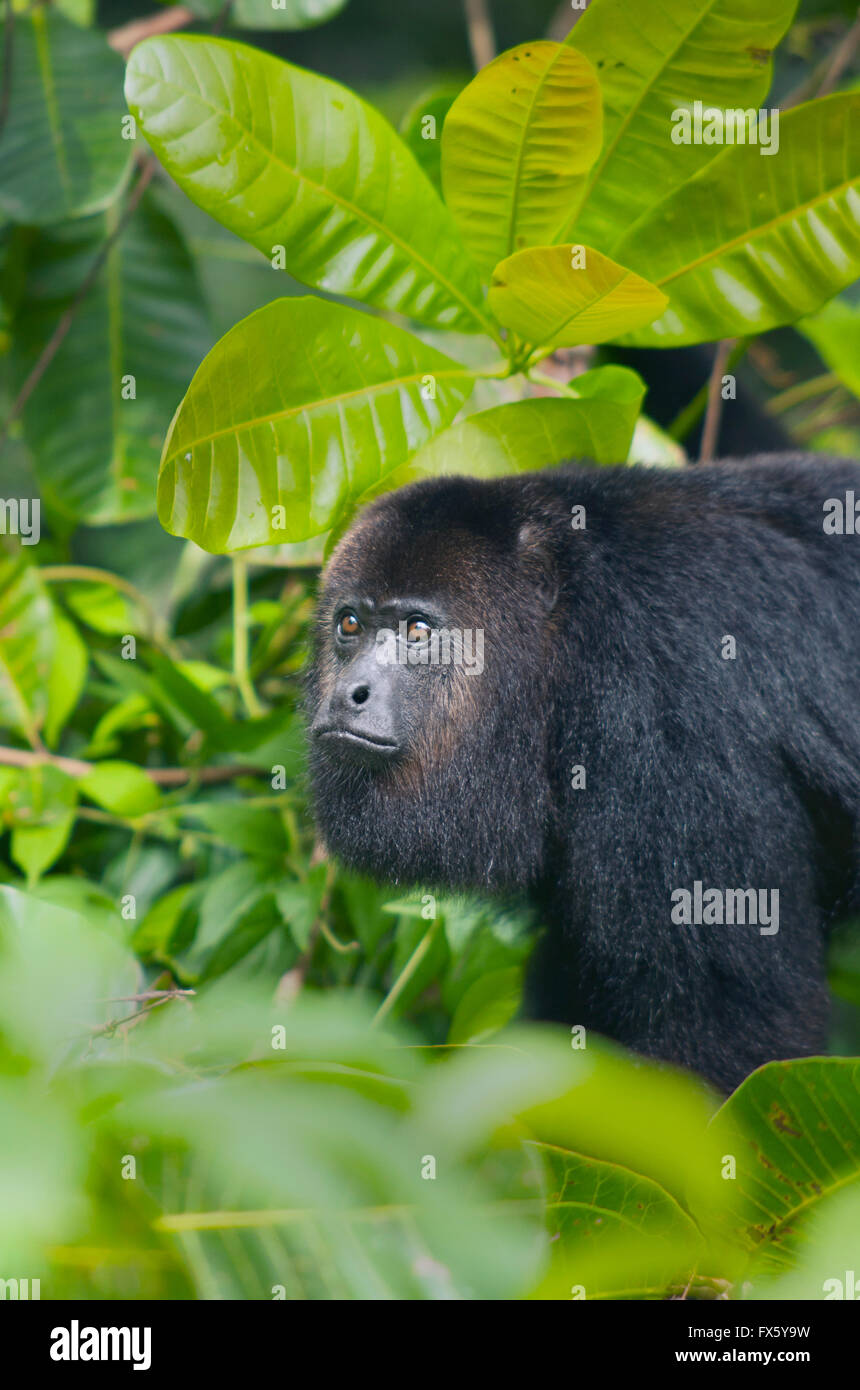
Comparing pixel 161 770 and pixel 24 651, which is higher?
pixel 24 651

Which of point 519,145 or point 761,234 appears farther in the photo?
point 761,234

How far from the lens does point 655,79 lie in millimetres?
1688

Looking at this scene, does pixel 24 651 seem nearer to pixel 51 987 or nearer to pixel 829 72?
pixel 51 987

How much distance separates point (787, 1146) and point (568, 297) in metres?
1.14

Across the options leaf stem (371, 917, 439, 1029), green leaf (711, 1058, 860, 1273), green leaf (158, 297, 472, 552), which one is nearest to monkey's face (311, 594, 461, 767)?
green leaf (158, 297, 472, 552)

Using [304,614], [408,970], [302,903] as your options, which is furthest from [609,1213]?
[304,614]

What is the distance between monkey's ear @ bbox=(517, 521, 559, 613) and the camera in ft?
6.93

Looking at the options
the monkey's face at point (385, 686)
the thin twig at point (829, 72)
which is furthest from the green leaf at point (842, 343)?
the monkey's face at point (385, 686)

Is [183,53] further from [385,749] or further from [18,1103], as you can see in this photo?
[18,1103]

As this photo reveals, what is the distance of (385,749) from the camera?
6.73ft

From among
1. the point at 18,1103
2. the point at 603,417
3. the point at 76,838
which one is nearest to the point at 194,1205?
the point at 18,1103

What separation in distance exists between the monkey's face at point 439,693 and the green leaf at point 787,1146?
0.97 metres

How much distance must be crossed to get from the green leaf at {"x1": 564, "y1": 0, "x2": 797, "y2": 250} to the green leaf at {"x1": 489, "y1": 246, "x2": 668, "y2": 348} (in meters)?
0.18

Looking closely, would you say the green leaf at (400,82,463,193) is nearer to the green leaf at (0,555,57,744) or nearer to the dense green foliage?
the dense green foliage
